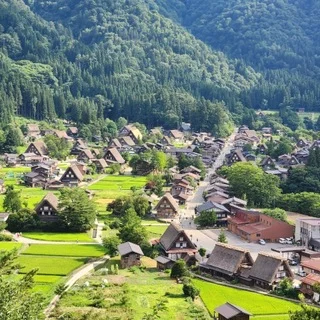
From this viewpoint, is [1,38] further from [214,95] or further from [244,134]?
[244,134]

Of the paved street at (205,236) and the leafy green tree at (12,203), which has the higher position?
the leafy green tree at (12,203)

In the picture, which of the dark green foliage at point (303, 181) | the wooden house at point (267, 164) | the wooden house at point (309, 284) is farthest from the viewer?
the wooden house at point (267, 164)

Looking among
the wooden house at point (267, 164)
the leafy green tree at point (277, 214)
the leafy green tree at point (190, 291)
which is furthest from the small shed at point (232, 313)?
the wooden house at point (267, 164)

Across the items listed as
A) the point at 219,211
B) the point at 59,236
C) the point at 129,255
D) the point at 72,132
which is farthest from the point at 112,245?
the point at 72,132

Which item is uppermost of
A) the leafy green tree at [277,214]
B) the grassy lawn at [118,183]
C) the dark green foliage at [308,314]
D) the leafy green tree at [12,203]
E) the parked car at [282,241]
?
the dark green foliage at [308,314]

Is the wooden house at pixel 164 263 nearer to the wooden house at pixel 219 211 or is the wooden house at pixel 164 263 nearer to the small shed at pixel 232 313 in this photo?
the small shed at pixel 232 313

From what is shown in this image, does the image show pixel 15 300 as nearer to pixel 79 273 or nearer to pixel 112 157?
pixel 79 273

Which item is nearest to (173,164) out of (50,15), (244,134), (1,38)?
(244,134)
